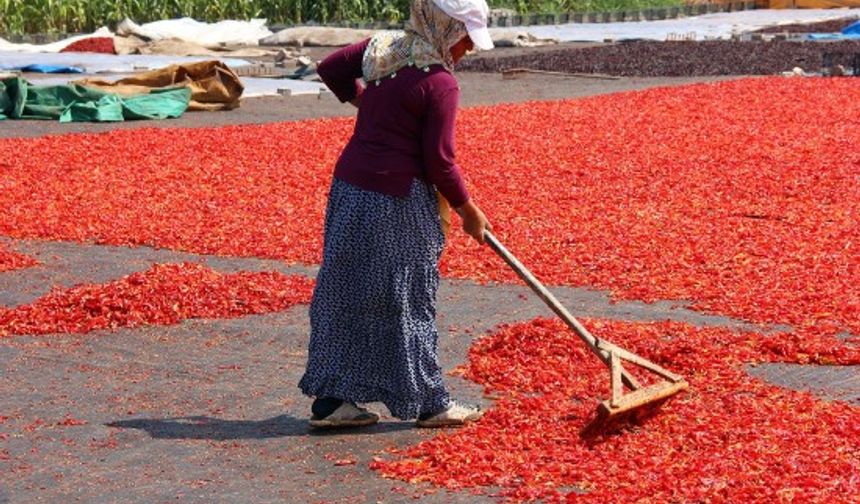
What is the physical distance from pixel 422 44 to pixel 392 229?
0.71m

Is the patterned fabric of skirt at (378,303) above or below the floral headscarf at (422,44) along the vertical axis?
below

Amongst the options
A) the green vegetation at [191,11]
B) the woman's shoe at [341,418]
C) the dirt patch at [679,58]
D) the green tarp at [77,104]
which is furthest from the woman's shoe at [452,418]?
the green vegetation at [191,11]

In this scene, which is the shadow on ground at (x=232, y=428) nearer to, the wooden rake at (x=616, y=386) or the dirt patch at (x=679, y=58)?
the wooden rake at (x=616, y=386)

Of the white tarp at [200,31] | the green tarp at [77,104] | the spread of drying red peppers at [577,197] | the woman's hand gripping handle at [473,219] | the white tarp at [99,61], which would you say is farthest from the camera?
the white tarp at [200,31]

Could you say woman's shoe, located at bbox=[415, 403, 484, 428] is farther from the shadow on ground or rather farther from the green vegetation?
the green vegetation

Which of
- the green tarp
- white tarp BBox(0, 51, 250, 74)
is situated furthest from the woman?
white tarp BBox(0, 51, 250, 74)

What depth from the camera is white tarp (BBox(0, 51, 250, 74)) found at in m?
25.1

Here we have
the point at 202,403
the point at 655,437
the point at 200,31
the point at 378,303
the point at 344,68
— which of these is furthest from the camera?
the point at 200,31

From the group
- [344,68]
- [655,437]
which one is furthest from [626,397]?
[344,68]

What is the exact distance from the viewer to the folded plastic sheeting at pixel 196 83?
20.2m

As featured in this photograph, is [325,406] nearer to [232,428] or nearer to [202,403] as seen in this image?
[232,428]

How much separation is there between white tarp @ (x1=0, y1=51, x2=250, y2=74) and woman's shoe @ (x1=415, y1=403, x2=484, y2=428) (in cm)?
1861

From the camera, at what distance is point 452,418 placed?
6.66 meters

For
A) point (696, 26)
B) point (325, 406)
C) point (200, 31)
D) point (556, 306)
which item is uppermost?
point (556, 306)
